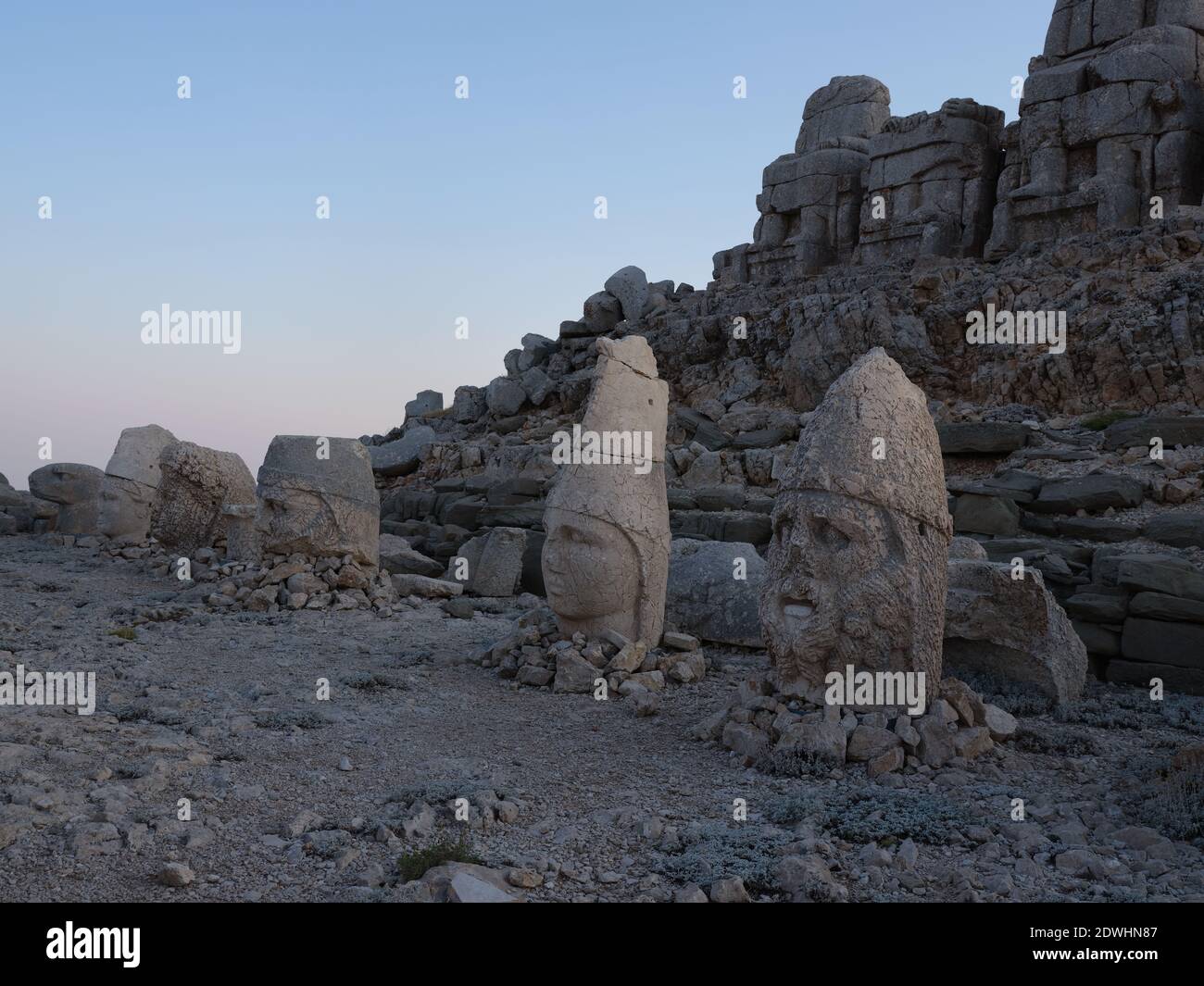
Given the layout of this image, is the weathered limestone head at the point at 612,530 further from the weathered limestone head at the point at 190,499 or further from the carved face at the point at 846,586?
the weathered limestone head at the point at 190,499

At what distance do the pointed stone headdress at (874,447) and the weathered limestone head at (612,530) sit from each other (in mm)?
1842

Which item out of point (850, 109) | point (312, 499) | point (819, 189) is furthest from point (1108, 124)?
point (312, 499)

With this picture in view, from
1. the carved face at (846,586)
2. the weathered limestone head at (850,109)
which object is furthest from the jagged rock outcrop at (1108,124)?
the carved face at (846,586)

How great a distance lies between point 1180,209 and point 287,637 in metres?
18.5

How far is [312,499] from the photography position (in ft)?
35.1

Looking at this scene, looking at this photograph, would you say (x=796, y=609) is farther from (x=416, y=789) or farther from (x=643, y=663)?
(x=416, y=789)

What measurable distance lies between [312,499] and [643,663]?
483cm

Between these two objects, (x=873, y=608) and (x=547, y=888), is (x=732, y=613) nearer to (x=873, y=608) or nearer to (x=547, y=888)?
(x=873, y=608)

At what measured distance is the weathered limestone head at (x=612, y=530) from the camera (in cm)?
755

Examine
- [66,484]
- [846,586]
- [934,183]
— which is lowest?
[846,586]

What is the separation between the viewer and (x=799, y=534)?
19.1 feet

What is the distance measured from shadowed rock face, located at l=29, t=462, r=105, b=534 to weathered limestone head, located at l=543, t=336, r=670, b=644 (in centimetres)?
1220
